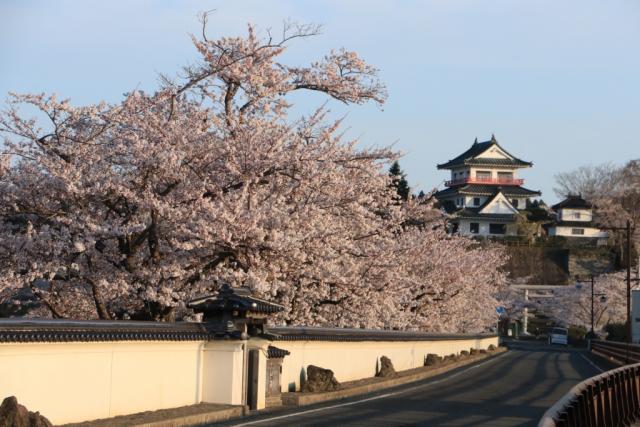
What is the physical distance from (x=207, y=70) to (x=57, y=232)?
5.49 m

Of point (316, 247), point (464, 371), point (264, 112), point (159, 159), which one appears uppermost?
point (264, 112)

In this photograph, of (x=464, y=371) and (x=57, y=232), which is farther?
(x=464, y=371)

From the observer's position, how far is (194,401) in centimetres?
1741

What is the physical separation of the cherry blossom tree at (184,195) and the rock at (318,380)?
7.22 ft

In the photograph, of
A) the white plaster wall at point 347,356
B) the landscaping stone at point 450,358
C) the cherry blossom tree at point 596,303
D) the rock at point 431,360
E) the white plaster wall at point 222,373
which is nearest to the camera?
the white plaster wall at point 222,373

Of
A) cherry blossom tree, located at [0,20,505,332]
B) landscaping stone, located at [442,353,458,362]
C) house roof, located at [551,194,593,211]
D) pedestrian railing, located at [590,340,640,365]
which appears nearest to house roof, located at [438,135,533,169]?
house roof, located at [551,194,593,211]

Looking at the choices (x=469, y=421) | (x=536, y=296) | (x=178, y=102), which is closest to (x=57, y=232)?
(x=178, y=102)

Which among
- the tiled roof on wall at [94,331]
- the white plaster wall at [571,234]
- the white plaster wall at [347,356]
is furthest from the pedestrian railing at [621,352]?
the white plaster wall at [571,234]

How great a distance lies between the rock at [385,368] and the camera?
2936cm

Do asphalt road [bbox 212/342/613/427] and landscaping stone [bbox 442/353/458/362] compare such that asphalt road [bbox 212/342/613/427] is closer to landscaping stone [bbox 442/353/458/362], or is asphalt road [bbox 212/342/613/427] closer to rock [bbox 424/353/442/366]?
rock [bbox 424/353/442/366]

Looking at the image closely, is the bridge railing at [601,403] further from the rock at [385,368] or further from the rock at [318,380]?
the rock at [385,368]

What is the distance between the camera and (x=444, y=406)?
20.6 m

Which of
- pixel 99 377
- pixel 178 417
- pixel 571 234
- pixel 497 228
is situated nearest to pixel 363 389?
pixel 178 417

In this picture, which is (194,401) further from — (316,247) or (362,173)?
(362,173)
